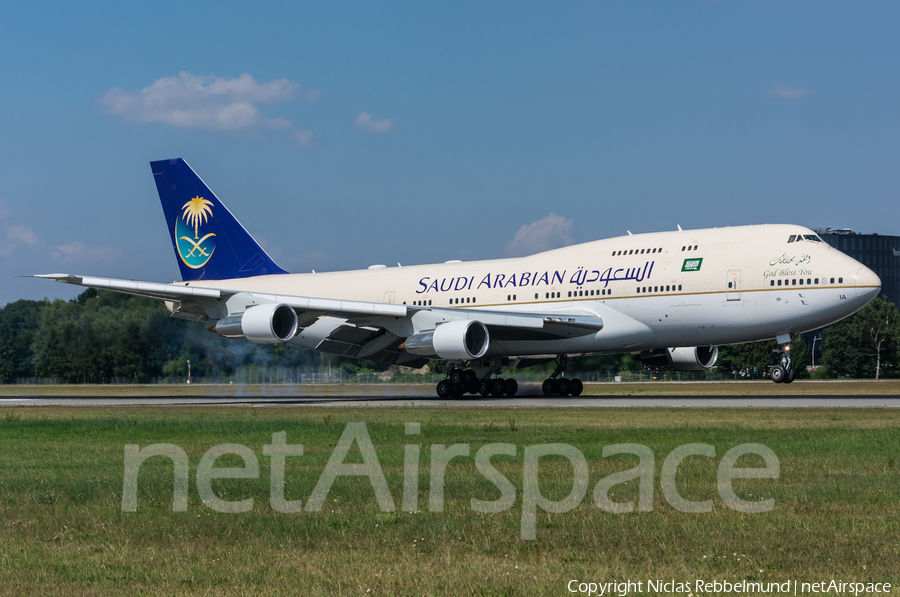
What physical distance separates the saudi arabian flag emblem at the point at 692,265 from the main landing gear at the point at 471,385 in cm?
773

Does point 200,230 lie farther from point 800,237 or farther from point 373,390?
point 800,237

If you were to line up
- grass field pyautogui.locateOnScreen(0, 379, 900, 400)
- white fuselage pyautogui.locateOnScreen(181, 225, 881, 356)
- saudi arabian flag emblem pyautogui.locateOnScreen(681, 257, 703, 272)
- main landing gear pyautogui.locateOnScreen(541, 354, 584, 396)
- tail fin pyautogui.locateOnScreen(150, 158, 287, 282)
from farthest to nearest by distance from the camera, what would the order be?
tail fin pyautogui.locateOnScreen(150, 158, 287, 282), grass field pyautogui.locateOnScreen(0, 379, 900, 400), main landing gear pyautogui.locateOnScreen(541, 354, 584, 396), saudi arabian flag emblem pyautogui.locateOnScreen(681, 257, 703, 272), white fuselage pyautogui.locateOnScreen(181, 225, 881, 356)

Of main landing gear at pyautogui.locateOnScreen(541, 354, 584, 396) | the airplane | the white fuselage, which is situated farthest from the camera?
main landing gear at pyautogui.locateOnScreen(541, 354, 584, 396)

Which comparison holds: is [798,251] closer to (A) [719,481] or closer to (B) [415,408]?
(B) [415,408]

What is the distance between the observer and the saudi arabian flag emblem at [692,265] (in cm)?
2970

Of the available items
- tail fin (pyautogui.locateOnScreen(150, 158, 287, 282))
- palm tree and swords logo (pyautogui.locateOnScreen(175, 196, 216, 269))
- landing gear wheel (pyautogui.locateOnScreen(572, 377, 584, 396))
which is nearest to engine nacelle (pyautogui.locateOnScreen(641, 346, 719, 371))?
landing gear wheel (pyautogui.locateOnScreen(572, 377, 584, 396))

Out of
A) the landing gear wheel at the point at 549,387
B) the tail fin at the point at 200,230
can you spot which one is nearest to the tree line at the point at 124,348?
the landing gear wheel at the point at 549,387

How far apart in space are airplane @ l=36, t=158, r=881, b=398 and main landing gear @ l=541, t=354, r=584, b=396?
0.17ft

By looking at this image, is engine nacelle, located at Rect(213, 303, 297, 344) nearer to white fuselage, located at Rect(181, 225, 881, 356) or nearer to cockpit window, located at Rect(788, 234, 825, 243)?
white fuselage, located at Rect(181, 225, 881, 356)

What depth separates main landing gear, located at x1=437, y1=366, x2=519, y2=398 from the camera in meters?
32.6

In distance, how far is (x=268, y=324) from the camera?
30.5 metres

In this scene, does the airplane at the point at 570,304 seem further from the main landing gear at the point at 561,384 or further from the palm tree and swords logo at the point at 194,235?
the palm tree and swords logo at the point at 194,235

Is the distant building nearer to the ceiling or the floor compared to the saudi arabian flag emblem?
nearer to the ceiling

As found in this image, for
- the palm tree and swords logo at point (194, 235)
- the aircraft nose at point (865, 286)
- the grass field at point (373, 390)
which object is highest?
the palm tree and swords logo at point (194, 235)
